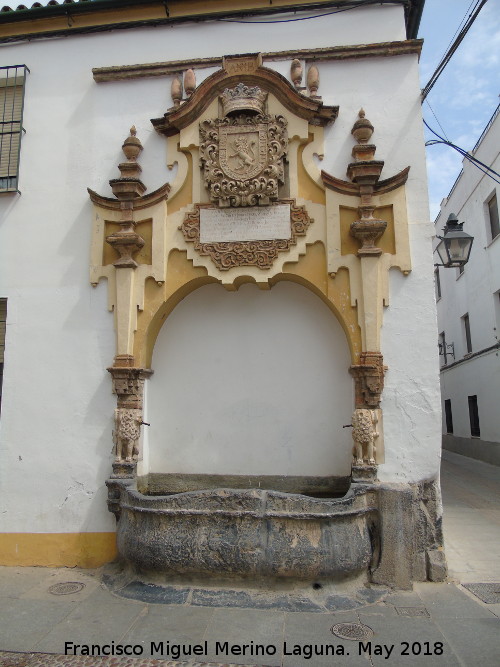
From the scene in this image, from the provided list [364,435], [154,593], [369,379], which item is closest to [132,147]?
[369,379]

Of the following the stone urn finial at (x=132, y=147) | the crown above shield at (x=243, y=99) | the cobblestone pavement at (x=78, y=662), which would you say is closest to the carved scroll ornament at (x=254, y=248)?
the crown above shield at (x=243, y=99)

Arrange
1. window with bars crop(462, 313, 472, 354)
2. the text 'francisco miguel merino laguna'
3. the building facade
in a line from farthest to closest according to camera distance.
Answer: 1. window with bars crop(462, 313, 472, 354)
2. the building facade
3. the text 'francisco miguel merino laguna'

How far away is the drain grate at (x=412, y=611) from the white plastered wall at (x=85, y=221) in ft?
4.29

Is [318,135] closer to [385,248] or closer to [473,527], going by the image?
[385,248]

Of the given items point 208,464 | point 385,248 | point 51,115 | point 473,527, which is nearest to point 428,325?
point 385,248

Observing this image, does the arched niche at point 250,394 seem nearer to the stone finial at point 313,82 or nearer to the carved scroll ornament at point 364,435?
the carved scroll ornament at point 364,435

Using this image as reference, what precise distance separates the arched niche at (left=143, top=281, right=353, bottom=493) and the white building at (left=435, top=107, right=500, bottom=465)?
31.0 ft

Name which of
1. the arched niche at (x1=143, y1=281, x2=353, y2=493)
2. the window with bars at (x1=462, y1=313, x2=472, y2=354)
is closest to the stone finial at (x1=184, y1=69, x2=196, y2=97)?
the arched niche at (x1=143, y1=281, x2=353, y2=493)

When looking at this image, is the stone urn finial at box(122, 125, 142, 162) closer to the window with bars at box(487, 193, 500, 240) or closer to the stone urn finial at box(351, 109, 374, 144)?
the stone urn finial at box(351, 109, 374, 144)

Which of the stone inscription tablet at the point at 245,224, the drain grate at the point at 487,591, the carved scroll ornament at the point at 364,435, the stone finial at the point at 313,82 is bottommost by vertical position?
the drain grate at the point at 487,591

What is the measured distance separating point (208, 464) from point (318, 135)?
14.1 feet

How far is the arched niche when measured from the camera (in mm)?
6148

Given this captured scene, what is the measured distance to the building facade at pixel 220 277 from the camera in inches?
227

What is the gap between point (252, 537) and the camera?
4.82 m
